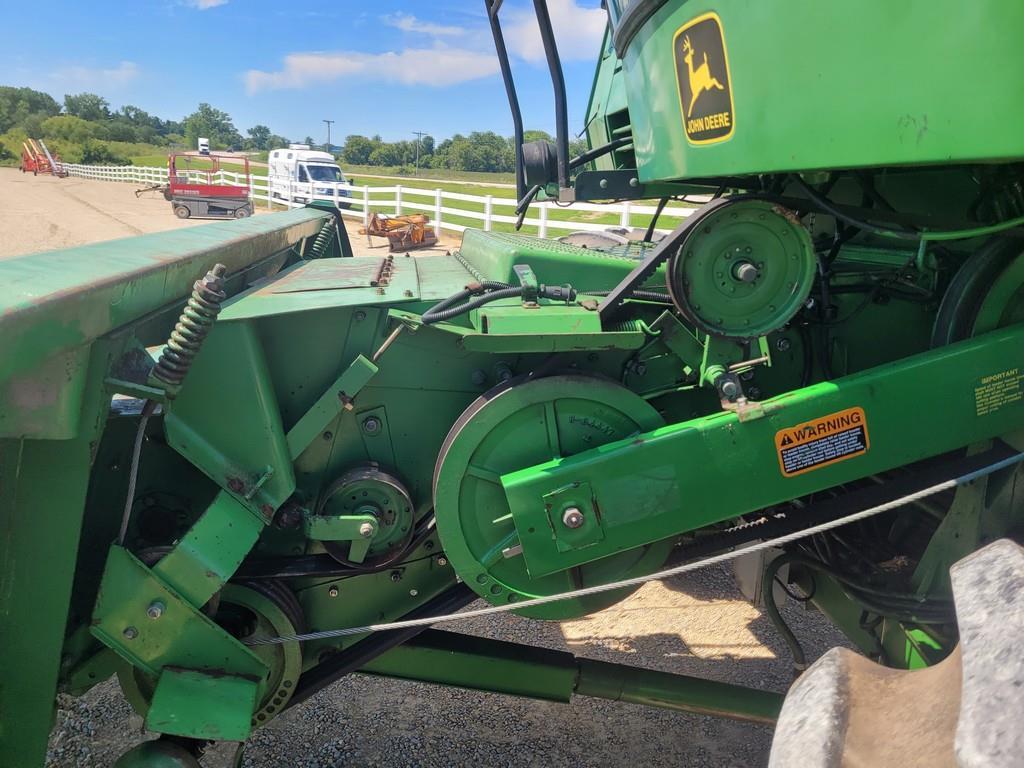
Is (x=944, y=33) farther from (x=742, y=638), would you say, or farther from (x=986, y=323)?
(x=742, y=638)

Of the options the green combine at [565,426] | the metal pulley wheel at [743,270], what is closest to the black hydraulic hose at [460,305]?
the green combine at [565,426]

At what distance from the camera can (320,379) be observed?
245cm

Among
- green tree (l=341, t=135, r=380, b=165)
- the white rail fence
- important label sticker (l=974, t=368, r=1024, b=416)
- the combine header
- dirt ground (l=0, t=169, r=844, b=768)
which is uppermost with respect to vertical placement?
green tree (l=341, t=135, r=380, b=165)

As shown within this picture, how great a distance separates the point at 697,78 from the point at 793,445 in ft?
3.24

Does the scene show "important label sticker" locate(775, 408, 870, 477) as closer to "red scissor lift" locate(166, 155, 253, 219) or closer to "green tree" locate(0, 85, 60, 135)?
"red scissor lift" locate(166, 155, 253, 219)

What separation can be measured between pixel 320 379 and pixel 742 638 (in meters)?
2.70

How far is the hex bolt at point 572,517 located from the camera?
83.4 inches

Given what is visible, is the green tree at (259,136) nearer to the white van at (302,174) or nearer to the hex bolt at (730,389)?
the white van at (302,174)

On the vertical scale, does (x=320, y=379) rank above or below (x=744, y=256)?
below

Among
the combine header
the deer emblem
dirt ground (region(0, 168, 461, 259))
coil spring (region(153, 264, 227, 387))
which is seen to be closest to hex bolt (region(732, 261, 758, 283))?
the deer emblem

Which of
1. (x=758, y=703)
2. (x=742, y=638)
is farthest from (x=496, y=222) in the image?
(x=758, y=703)

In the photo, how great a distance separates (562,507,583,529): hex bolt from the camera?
212 centimetres

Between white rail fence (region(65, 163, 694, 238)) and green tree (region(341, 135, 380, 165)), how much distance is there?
31541 mm

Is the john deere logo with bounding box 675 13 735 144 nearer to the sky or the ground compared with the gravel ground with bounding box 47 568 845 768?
nearer to the sky
